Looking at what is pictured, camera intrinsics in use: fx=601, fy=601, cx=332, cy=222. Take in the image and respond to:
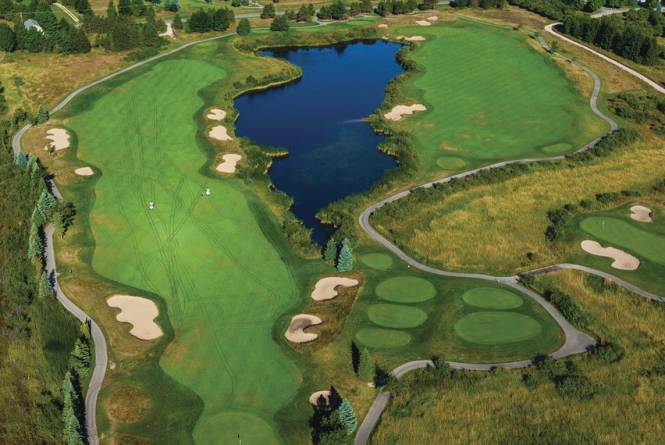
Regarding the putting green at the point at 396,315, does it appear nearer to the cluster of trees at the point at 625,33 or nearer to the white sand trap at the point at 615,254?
the white sand trap at the point at 615,254

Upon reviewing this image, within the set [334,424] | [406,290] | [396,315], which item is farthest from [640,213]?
→ [334,424]

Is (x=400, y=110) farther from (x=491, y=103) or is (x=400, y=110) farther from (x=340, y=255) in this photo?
(x=340, y=255)

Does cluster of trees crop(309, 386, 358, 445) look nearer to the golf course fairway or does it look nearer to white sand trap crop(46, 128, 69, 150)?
the golf course fairway

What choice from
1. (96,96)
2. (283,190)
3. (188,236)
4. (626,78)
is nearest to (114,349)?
(188,236)

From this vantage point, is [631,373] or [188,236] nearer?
[631,373]

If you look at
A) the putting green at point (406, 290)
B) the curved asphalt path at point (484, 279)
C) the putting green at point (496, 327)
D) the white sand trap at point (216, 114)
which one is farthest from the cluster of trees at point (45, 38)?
the putting green at point (496, 327)

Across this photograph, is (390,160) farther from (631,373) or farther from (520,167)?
(631,373)

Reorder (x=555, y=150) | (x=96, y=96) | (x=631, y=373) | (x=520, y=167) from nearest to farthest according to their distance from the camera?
(x=631, y=373) → (x=520, y=167) → (x=555, y=150) → (x=96, y=96)
